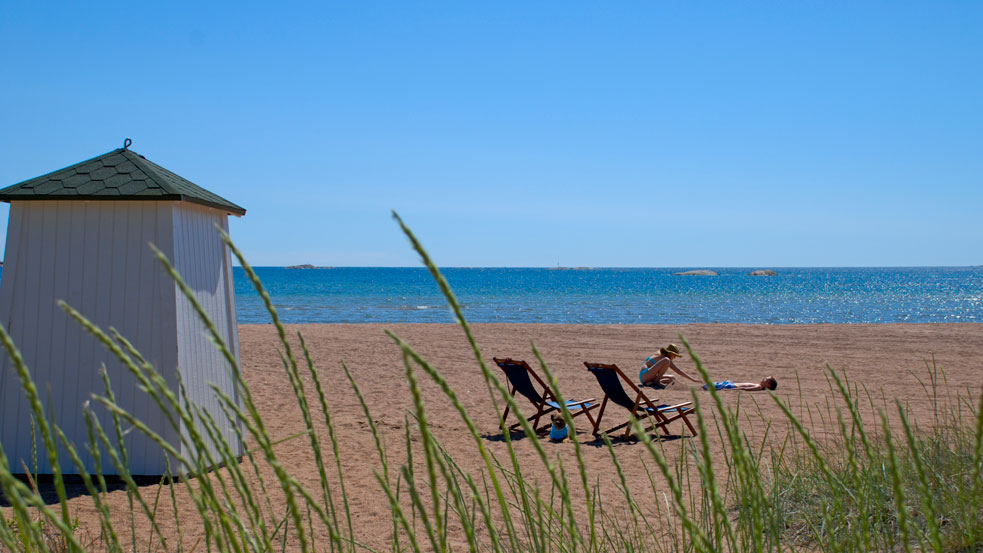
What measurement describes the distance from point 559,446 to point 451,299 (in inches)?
256

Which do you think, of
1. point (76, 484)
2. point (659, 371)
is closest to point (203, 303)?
point (76, 484)

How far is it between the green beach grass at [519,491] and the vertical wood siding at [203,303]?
0.48 m

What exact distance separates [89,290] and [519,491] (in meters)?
3.23

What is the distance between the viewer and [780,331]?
19906mm

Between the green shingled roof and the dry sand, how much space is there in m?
1.36

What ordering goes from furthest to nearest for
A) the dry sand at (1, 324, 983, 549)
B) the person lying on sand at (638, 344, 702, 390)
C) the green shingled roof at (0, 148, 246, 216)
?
the person lying on sand at (638, 344, 702, 390) → the dry sand at (1, 324, 983, 549) → the green shingled roof at (0, 148, 246, 216)

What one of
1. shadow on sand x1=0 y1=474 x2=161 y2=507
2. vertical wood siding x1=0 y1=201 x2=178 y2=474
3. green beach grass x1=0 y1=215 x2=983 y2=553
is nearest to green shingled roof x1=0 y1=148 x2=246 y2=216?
vertical wood siding x1=0 y1=201 x2=178 y2=474

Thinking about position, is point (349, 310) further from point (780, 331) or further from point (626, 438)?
point (626, 438)

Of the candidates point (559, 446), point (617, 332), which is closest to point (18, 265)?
point (559, 446)

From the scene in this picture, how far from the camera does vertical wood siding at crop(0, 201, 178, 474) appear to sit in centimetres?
518

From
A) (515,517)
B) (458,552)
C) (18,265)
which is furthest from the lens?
(18,265)

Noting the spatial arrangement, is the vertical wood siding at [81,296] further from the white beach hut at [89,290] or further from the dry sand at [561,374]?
the dry sand at [561,374]

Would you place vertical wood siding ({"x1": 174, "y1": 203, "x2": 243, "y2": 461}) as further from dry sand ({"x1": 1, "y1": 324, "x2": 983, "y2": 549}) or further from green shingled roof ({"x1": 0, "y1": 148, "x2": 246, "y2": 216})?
dry sand ({"x1": 1, "y1": 324, "x2": 983, "y2": 549})

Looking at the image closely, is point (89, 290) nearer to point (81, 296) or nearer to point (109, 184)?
point (81, 296)
